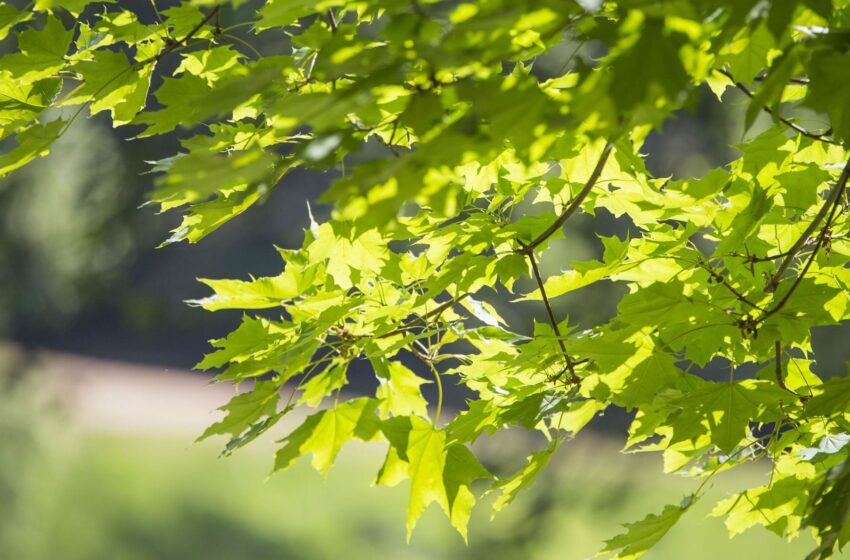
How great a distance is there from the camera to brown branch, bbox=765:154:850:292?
3.49 ft

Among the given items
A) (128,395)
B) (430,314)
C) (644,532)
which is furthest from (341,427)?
(128,395)

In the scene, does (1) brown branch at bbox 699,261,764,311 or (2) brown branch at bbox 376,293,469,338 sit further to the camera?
(2) brown branch at bbox 376,293,469,338

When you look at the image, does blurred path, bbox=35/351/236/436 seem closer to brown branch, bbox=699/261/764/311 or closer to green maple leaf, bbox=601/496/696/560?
green maple leaf, bbox=601/496/696/560

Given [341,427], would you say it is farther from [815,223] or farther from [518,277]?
A: [815,223]

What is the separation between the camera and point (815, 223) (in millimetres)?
1173

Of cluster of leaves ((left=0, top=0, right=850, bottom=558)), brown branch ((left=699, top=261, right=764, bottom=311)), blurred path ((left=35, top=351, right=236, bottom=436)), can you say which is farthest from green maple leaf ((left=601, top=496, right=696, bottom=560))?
blurred path ((left=35, top=351, right=236, bottom=436))

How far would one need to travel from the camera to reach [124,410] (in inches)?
370

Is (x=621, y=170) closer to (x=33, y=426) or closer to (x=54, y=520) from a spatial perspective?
(x=54, y=520)

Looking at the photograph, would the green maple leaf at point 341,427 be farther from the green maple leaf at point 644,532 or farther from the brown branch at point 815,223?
the brown branch at point 815,223

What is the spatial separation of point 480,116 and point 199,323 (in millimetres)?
10614

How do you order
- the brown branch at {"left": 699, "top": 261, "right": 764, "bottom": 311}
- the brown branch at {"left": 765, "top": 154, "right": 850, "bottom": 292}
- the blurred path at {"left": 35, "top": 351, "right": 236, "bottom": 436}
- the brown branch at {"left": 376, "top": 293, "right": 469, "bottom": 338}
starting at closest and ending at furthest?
the brown branch at {"left": 765, "top": 154, "right": 850, "bottom": 292} → the brown branch at {"left": 699, "top": 261, "right": 764, "bottom": 311} → the brown branch at {"left": 376, "top": 293, "right": 469, "bottom": 338} → the blurred path at {"left": 35, "top": 351, "right": 236, "bottom": 436}

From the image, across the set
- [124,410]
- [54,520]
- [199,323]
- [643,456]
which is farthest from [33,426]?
[643,456]

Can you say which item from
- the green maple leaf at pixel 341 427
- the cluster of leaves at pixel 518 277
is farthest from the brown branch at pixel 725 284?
the green maple leaf at pixel 341 427

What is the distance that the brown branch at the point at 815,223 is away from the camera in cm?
106
